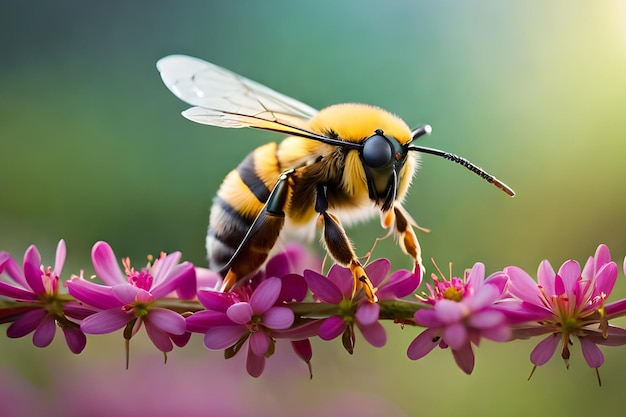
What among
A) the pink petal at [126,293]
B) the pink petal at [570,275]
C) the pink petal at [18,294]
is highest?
the pink petal at [570,275]

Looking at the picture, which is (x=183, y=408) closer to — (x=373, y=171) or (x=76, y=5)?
(x=373, y=171)

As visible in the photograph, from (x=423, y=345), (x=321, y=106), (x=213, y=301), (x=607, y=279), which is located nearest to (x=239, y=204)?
(x=213, y=301)

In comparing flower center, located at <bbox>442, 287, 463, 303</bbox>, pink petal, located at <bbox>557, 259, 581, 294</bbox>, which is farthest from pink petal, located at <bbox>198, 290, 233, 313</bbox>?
pink petal, located at <bbox>557, 259, 581, 294</bbox>

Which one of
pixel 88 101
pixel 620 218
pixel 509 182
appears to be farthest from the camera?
pixel 88 101

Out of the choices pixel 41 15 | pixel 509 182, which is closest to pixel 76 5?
pixel 41 15

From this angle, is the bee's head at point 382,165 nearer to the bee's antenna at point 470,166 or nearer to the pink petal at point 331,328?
the bee's antenna at point 470,166

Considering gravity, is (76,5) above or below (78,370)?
above

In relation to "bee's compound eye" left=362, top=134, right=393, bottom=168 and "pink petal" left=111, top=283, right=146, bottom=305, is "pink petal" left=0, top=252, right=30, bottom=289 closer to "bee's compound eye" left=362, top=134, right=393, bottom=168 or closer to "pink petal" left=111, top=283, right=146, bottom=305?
"pink petal" left=111, top=283, right=146, bottom=305

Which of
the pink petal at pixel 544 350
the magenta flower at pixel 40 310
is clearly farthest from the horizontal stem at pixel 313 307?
the pink petal at pixel 544 350
